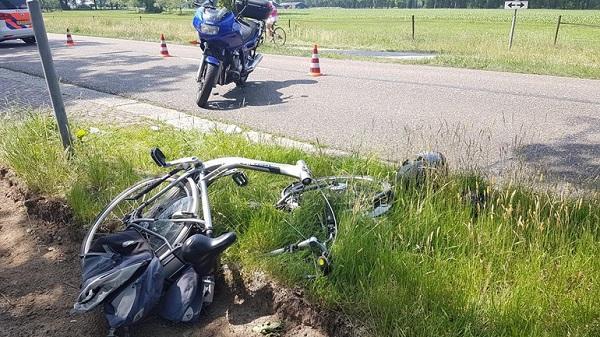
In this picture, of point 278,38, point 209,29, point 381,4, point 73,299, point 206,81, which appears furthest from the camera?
point 381,4

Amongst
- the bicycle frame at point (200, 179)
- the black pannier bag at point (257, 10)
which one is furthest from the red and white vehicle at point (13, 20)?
the bicycle frame at point (200, 179)

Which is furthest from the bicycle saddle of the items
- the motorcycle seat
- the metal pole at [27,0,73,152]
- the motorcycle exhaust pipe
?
the motorcycle exhaust pipe

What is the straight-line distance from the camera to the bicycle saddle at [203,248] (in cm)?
238

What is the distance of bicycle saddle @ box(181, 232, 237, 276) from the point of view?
238 cm

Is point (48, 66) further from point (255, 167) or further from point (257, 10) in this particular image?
point (257, 10)

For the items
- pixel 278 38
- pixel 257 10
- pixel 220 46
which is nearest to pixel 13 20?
pixel 278 38

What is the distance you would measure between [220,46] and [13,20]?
14.1 metres

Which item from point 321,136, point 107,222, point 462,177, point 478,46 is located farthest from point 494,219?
point 478,46

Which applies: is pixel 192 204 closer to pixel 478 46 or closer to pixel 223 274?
pixel 223 274

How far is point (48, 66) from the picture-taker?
13.5ft

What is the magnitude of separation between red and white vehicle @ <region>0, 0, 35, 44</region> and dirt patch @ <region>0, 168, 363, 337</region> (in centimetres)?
1725

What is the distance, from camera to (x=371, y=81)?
9898 mm

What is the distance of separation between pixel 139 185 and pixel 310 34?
2291cm

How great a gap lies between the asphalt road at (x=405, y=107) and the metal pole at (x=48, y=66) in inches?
90.2
